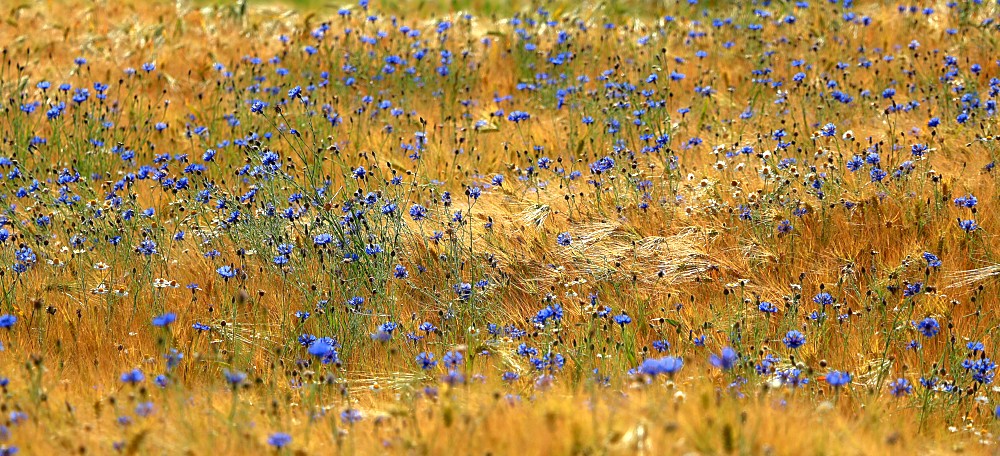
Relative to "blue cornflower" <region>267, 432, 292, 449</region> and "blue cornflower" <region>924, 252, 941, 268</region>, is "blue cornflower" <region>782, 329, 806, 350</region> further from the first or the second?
"blue cornflower" <region>267, 432, 292, 449</region>

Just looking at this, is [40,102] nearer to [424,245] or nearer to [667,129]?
[424,245]

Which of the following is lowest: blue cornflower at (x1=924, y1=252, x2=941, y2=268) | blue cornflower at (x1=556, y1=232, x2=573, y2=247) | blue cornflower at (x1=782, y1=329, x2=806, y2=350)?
blue cornflower at (x1=782, y1=329, x2=806, y2=350)

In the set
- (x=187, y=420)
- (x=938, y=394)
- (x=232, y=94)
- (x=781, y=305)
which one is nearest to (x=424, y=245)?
(x=781, y=305)

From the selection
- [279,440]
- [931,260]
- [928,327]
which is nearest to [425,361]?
[279,440]

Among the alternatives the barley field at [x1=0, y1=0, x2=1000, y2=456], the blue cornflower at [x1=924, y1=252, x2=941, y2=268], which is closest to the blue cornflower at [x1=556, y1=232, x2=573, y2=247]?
the barley field at [x1=0, y1=0, x2=1000, y2=456]

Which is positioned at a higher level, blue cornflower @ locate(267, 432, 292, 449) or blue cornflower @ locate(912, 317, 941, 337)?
blue cornflower @ locate(267, 432, 292, 449)

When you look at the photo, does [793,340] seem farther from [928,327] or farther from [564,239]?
[564,239]

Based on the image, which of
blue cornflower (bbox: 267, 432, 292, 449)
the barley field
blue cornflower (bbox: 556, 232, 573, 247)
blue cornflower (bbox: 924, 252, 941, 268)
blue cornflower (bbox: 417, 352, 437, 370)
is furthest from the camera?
blue cornflower (bbox: 556, 232, 573, 247)

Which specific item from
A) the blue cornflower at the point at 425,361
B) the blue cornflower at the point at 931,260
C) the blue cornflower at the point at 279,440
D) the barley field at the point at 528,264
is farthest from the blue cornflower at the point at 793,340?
the blue cornflower at the point at 279,440
